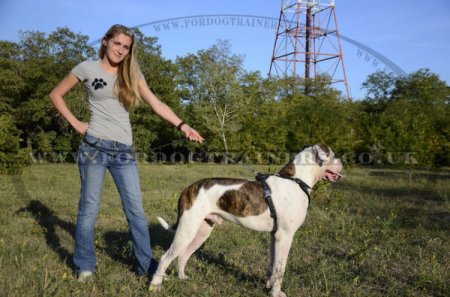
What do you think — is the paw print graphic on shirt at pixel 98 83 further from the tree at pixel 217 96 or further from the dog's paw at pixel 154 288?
the tree at pixel 217 96

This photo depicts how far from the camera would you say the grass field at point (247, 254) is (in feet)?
13.5

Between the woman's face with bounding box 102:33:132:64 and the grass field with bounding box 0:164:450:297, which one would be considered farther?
the grass field with bounding box 0:164:450:297

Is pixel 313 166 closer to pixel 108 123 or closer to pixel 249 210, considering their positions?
pixel 249 210

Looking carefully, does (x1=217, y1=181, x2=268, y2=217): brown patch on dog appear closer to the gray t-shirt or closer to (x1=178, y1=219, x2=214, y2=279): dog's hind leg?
(x1=178, y1=219, x2=214, y2=279): dog's hind leg

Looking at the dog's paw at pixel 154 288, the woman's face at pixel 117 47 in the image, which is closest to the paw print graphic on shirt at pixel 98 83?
the woman's face at pixel 117 47

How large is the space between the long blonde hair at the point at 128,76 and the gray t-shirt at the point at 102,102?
2.3 inches

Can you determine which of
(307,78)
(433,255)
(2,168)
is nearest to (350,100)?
(307,78)

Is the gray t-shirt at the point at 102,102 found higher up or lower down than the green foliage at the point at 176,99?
lower down

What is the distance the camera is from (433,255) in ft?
16.9

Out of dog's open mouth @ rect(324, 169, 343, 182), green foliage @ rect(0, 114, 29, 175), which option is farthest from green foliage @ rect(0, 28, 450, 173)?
dog's open mouth @ rect(324, 169, 343, 182)

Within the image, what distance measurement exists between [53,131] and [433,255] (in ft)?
114

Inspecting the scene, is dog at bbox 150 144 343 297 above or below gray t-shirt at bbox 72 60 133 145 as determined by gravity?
below

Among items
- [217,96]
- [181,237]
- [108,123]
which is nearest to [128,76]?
[108,123]

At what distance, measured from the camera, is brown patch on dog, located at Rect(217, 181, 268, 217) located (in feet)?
13.1
